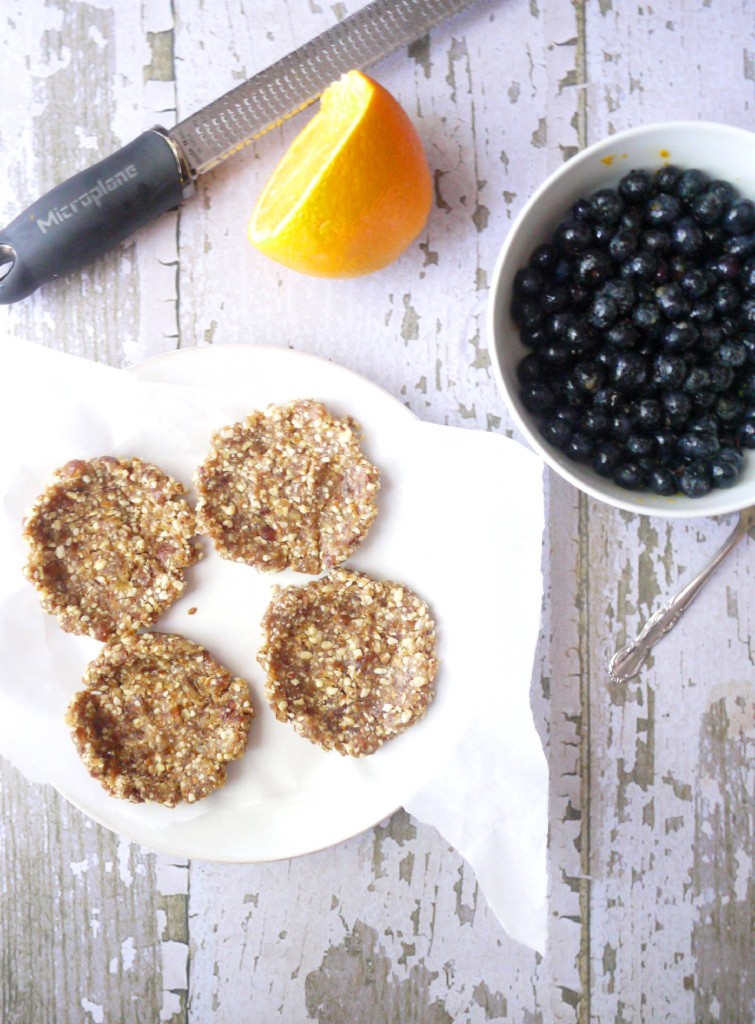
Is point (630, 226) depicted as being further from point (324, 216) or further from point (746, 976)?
point (746, 976)

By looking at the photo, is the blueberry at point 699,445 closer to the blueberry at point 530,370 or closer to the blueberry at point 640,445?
the blueberry at point 640,445

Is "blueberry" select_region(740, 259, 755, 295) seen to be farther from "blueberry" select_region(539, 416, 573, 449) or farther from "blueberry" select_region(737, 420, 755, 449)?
"blueberry" select_region(539, 416, 573, 449)

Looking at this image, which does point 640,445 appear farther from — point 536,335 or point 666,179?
point 666,179

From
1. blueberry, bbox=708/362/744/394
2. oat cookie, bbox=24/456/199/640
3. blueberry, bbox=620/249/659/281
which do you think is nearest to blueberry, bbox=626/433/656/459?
blueberry, bbox=708/362/744/394

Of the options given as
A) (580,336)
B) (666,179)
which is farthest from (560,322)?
(666,179)

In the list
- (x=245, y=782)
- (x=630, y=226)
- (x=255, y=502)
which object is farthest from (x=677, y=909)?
(x=630, y=226)
